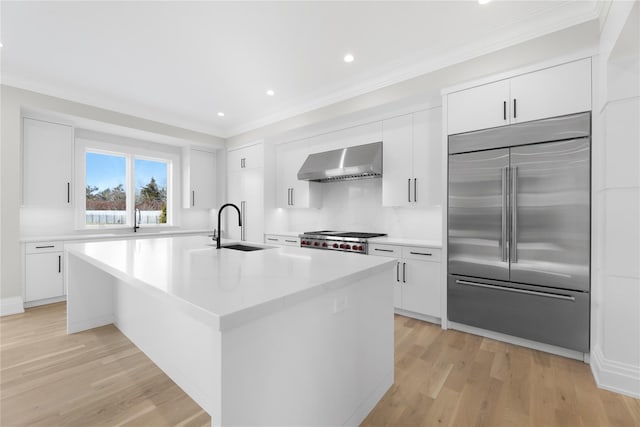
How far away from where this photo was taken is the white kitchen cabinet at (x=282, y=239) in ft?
14.9

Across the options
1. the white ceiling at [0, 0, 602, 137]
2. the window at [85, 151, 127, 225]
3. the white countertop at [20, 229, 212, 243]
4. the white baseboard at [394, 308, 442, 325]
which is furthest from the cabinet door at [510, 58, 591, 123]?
the window at [85, 151, 127, 225]

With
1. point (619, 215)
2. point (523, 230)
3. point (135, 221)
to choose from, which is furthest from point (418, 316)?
point (135, 221)

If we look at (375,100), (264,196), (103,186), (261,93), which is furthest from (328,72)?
(103,186)

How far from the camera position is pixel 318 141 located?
4590 mm

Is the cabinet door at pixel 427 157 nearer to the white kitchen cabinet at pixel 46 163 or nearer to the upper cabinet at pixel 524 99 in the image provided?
the upper cabinet at pixel 524 99

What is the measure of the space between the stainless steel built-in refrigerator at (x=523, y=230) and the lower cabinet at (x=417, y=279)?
0.17 metres

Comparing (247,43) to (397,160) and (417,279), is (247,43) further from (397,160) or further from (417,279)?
(417,279)

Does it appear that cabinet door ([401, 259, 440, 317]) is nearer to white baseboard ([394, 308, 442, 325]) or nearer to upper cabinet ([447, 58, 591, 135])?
white baseboard ([394, 308, 442, 325])

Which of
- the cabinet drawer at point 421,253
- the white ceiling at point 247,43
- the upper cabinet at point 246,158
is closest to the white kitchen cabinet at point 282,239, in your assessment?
the upper cabinet at point 246,158

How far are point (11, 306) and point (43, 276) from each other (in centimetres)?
44

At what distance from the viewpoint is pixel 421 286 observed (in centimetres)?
322

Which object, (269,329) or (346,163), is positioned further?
(346,163)

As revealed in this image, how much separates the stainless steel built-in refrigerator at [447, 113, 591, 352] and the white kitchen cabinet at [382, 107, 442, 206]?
0.43 meters

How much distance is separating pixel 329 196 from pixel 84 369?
3.63 m
